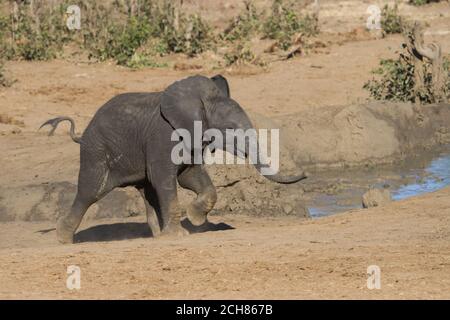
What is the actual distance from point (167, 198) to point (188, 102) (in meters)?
0.80

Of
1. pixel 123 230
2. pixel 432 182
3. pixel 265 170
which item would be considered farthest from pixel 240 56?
pixel 265 170

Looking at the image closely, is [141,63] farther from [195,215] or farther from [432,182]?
[195,215]

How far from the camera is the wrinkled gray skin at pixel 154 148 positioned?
9.73 metres

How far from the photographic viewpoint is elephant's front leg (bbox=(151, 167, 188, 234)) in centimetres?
969

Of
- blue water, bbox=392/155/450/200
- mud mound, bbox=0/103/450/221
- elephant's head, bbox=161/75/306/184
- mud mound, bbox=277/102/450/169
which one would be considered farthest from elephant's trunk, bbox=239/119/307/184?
mud mound, bbox=277/102/450/169

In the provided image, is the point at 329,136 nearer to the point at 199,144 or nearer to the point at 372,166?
the point at 372,166

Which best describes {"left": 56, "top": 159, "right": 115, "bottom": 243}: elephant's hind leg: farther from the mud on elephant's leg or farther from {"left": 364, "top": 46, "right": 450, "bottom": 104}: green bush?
{"left": 364, "top": 46, "right": 450, "bottom": 104}: green bush

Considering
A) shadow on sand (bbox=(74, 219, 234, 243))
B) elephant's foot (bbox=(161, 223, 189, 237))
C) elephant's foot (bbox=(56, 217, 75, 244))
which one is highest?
elephant's foot (bbox=(161, 223, 189, 237))

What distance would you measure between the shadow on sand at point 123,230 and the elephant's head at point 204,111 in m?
1.13

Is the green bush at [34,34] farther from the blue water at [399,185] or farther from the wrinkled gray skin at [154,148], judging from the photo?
the wrinkled gray skin at [154,148]

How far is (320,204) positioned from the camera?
41.6ft

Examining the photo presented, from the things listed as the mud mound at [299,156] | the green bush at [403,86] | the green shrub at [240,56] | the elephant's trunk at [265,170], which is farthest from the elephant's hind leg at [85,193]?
the green shrub at [240,56]
